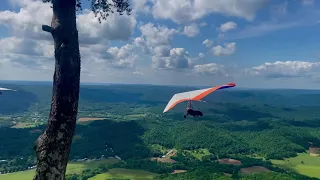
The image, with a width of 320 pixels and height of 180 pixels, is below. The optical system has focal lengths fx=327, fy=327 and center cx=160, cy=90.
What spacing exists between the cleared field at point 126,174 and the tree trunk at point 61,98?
11682 centimetres

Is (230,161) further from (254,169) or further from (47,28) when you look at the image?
(47,28)

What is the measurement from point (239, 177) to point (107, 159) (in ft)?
243

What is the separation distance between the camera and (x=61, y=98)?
11094 mm

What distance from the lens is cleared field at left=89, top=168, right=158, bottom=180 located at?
124688 millimetres

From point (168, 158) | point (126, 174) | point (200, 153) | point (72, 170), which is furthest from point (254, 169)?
point (72, 170)

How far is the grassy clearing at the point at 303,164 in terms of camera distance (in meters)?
141

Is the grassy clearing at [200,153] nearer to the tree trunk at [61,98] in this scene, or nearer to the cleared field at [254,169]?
the cleared field at [254,169]

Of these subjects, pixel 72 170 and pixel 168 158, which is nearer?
pixel 72 170

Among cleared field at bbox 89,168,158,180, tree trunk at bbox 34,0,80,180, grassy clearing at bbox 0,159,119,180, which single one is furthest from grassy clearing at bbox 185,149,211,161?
tree trunk at bbox 34,0,80,180

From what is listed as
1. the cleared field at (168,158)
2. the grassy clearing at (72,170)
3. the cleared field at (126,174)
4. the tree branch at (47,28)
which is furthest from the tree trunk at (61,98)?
the cleared field at (168,158)

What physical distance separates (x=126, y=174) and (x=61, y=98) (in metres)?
124

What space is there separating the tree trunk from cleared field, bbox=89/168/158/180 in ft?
383

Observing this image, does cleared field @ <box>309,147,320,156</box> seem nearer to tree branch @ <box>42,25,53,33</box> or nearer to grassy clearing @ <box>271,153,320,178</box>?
grassy clearing @ <box>271,153,320,178</box>

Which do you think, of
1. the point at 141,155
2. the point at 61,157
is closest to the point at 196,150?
→ the point at 141,155
